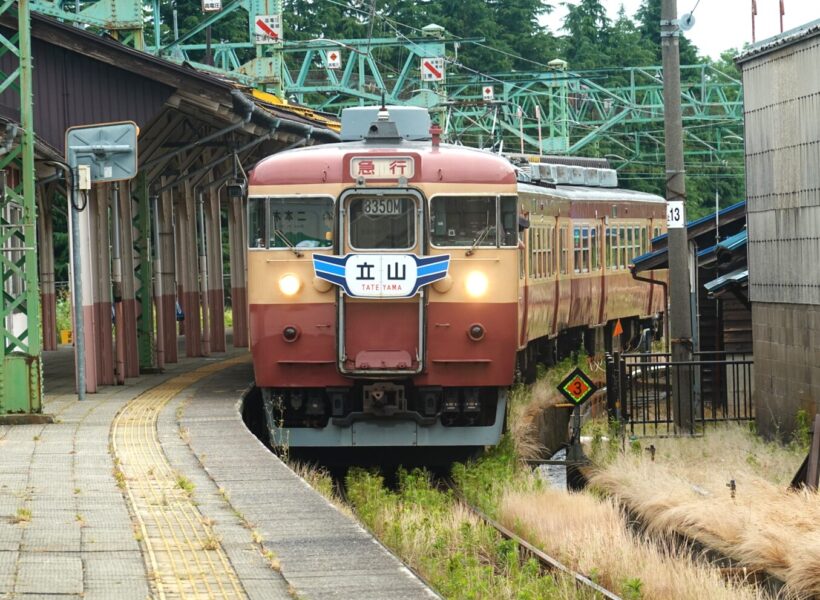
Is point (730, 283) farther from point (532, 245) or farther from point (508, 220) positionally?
point (508, 220)

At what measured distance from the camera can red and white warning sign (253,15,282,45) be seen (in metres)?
35.1

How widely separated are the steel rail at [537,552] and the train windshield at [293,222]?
274 cm

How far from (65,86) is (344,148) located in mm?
6306

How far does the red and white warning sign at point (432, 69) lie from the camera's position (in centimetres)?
4200

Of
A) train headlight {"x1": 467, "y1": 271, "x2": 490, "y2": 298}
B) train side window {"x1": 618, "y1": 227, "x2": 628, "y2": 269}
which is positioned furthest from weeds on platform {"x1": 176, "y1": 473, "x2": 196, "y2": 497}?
train side window {"x1": 618, "y1": 227, "x2": 628, "y2": 269}

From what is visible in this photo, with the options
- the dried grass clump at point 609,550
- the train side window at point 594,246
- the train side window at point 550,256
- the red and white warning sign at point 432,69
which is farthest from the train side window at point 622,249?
the red and white warning sign at point 432,69

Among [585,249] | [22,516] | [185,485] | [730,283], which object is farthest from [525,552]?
[585,249]

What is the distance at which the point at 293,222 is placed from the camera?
51.2 feet

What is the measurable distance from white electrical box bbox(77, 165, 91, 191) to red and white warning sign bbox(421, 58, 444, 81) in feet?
79.5

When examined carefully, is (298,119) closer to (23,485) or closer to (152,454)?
(152,454)

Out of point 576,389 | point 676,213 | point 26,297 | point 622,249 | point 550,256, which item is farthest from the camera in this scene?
→ point 622,249

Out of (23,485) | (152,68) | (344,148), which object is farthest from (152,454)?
(152,68)

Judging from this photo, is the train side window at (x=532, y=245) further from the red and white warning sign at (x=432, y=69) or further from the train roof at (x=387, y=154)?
the red and white warning sign at (x=432, y=69)

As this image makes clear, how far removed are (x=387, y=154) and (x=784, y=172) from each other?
4.17 metres
